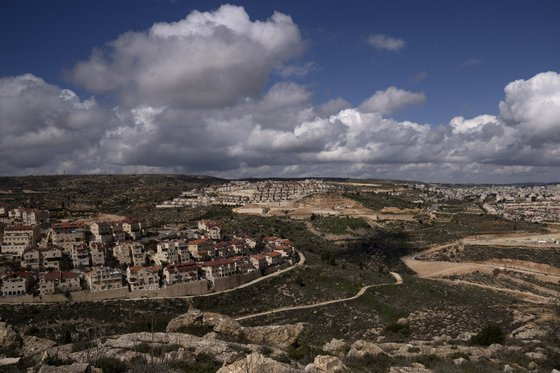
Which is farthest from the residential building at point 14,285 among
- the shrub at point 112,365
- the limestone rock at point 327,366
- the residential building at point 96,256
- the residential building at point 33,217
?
the limestone rock at point 327,366

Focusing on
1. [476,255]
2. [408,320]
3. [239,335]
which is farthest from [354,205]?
[239,335]

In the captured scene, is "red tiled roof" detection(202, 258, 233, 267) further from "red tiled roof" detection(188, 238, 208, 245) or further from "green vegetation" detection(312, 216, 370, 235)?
"green vegetation" detection(312, 216, 370, 235)

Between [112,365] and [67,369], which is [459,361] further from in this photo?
[67,369]

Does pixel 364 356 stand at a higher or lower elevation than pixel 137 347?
lower

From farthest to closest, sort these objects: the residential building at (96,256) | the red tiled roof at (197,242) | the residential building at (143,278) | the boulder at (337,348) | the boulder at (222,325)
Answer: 1. the red tiled roof at (197,242)
2. the residential building at (96,256)
3. the residential building at (143,278)
4. the boulder at (337,348)
5. the boulder at (222,325)

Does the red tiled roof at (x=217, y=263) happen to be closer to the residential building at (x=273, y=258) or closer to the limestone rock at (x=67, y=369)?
the residential building at (x=273, y=258)

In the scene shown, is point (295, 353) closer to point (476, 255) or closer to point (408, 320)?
point (408, 320)

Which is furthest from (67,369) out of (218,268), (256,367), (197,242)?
(197,242)
